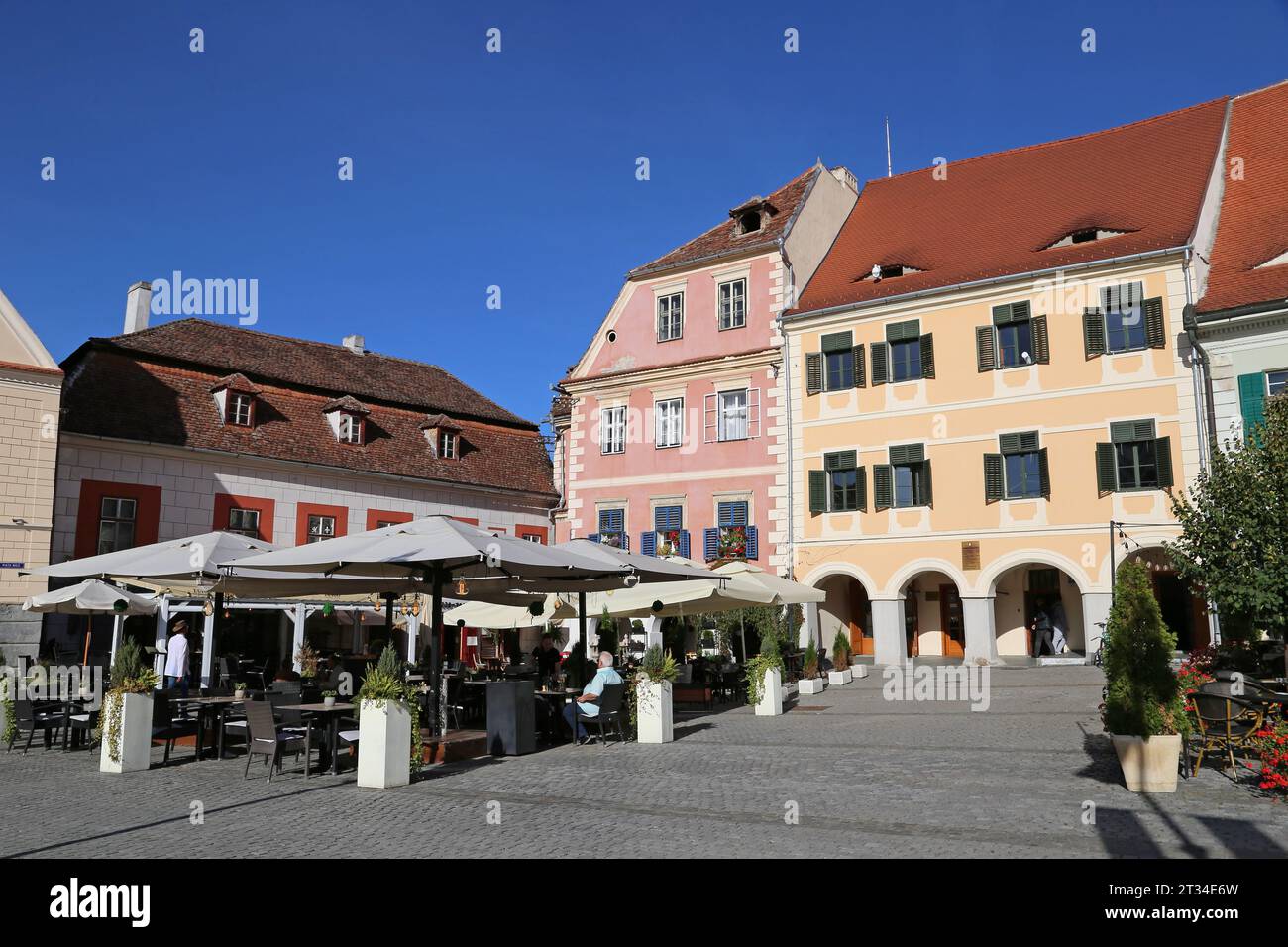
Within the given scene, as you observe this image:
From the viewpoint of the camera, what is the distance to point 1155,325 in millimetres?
24484

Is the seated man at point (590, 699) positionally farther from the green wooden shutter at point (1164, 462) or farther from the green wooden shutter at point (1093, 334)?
the green wooden shutter at point (1093, 334)

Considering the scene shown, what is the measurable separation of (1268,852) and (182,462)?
90.2 ft

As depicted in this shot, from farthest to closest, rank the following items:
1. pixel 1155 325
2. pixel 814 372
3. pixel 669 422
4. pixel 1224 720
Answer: pixel 669 422 → pixel 814 372 → pixel 1155 325 → pixel 1224 720

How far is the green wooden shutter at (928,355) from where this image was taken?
90.3 feet

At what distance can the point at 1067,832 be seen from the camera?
8.25 metres

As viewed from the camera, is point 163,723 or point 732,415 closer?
point 163,723

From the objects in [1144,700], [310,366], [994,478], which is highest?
[310,366]

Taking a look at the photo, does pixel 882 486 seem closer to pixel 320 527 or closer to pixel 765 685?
pixel 765 685

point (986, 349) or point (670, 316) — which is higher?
point (670, 316)

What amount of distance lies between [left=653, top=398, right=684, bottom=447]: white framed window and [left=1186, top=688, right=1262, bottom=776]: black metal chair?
21334mm

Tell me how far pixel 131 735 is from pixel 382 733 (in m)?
3.80

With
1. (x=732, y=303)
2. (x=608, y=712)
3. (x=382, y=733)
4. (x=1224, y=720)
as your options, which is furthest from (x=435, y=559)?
(x=732, y=303)

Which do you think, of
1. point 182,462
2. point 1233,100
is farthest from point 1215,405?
point 182,462
